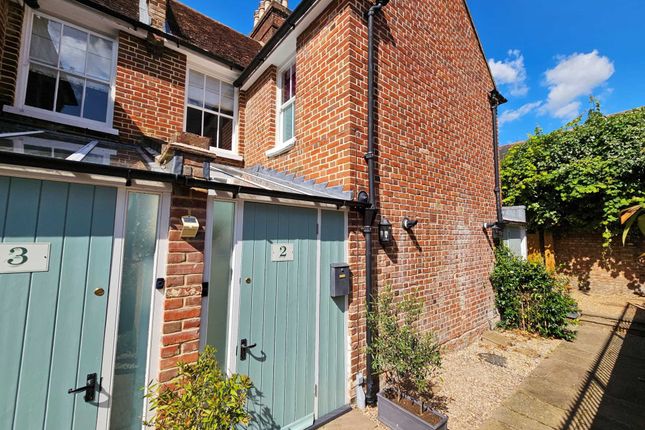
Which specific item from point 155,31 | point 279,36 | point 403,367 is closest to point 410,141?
point 279,36

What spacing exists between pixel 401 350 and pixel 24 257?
3.78 m

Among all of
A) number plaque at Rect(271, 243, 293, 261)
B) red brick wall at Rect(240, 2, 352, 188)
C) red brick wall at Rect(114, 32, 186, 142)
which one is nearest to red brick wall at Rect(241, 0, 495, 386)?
red brick wall at Rect(240, 2, 352, 188)

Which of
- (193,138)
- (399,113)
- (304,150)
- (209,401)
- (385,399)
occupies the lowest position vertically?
(385,399)

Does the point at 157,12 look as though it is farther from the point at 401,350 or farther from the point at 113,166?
the point at 401,350

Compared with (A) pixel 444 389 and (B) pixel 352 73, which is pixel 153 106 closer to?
(B) pixel 352 73

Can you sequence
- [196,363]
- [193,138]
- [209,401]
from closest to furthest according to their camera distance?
[209,401]
[196,363]
[193,138]

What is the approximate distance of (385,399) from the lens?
3.56 meters

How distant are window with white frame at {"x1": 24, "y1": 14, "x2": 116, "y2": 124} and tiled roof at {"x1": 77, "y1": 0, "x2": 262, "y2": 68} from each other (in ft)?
4.78

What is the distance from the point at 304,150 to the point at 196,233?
107 inches

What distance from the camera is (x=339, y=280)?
147 inches

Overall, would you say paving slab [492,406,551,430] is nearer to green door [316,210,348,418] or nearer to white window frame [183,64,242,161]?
green door [316,210,348,418]

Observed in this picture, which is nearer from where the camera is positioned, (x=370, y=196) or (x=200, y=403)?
(x=200, y=403)

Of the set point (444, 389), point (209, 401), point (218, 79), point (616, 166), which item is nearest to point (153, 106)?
point (218, 79)

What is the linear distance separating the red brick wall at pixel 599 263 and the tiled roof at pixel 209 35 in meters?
12.8
